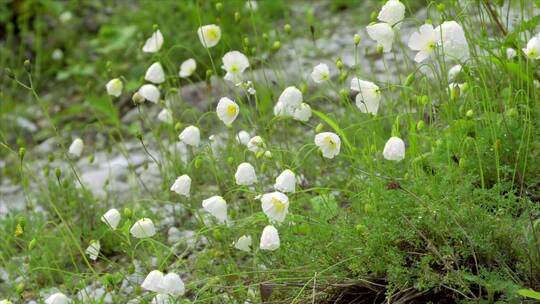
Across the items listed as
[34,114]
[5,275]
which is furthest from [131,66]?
[5,275]

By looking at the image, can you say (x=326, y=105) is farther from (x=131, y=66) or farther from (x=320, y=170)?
(x=131, y=66)

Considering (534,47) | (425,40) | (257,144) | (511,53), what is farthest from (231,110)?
(511,53)

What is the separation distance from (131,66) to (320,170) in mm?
2076

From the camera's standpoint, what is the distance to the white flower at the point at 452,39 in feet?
8.04

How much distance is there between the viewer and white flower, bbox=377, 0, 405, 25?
2.52 metres

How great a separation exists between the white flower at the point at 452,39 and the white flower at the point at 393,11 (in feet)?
0.39

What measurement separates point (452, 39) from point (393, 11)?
192 mm

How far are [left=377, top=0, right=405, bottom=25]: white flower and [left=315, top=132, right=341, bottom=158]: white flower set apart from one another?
14.9 inches

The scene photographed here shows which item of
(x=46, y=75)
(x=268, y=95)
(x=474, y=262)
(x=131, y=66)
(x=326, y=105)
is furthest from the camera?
(x=46, y=75)

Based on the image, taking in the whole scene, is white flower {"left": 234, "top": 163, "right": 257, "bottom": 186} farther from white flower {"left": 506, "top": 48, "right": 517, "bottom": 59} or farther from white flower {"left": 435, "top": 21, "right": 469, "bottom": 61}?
white flower {"left": 506, "top": 48, "right": 517, "bottom": 59}

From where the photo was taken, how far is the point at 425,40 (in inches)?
99.4

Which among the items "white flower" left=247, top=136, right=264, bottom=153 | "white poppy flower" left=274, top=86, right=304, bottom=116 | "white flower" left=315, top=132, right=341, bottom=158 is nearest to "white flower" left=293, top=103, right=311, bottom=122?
"white poppy flower" left=274, top=86, right=304, bottom=116

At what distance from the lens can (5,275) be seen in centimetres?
327

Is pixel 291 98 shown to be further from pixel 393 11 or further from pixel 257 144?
pixel 393 11
